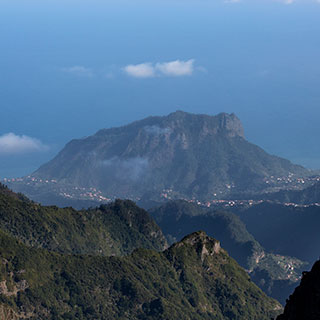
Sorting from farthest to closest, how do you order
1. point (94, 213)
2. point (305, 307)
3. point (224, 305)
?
point (94, 213), point (224, 305), point (305, 307)

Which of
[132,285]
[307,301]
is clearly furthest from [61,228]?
[307,301]

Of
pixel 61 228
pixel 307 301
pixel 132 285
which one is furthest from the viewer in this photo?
pixel 61 228

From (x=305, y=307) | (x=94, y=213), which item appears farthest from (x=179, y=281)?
(x=305, y=307)

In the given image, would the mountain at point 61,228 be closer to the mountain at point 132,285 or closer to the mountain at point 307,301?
the mountain at point 132,285

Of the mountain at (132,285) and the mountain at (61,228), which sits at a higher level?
the mountain at (61,228)

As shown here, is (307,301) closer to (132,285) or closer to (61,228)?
(132,285)

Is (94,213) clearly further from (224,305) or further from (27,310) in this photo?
(27,310)

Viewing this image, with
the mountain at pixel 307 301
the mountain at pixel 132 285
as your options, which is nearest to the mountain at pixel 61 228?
the mountain at pixel 132 285
